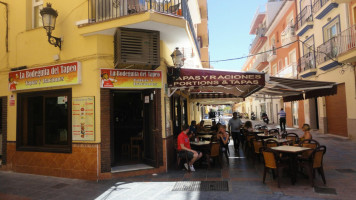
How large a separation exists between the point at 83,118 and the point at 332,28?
15.1m

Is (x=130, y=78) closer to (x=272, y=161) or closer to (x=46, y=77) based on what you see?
(x=46, y=77)

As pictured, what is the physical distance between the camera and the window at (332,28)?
14.4 m

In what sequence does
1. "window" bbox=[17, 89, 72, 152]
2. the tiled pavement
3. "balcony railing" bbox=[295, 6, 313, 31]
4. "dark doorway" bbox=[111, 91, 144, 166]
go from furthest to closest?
1. "balcony railing" bbox=[295, 6, 313, 31]
2. "dark doorway" bbox=[111, 91, 144, 166]
3. "window" bbox=[17, 89, 72, 152]
4. the tiled pavement

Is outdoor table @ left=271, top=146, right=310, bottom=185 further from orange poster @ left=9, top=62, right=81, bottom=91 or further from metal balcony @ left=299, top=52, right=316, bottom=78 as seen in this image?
metal balcony @ left=299, top=52, right=316, bottom=78

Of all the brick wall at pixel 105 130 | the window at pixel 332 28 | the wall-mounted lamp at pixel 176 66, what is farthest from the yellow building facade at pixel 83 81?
the window at pixel 332 28

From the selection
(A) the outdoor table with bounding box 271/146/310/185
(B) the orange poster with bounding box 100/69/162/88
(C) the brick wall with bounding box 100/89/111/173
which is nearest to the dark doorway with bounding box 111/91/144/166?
(B) the orange poster with bounding box 100/69/162/88

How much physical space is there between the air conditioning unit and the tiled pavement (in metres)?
3.23

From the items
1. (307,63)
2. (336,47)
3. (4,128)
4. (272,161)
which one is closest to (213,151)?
(272,161)

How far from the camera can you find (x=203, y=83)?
7.67 meters

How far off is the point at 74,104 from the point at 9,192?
2697 millimetres

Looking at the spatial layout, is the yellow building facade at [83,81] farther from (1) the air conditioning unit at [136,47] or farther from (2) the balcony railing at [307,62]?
(2) the balcony railing at [307,62]

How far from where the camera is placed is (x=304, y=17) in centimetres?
1894

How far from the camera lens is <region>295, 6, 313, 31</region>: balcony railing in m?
17.9

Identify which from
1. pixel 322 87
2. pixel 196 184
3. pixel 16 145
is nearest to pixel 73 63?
pixel 16 145
